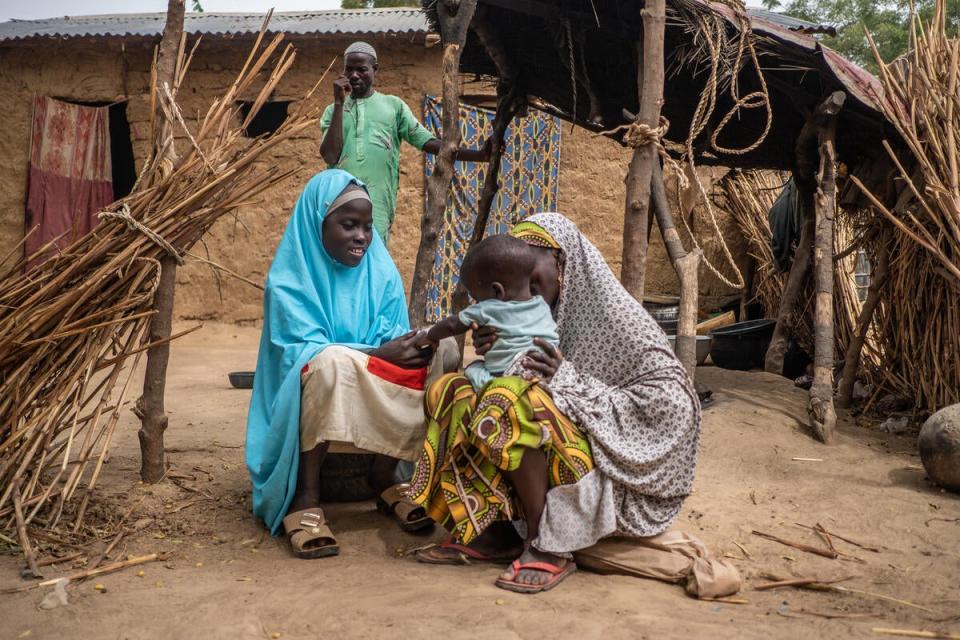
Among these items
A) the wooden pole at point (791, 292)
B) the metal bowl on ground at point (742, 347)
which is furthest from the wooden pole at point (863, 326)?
the metal bowl on ground at point (742, 347)

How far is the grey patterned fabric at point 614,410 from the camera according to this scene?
2.58m

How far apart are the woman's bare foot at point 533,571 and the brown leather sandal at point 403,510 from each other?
58 cm

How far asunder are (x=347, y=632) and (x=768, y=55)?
392 centimetres

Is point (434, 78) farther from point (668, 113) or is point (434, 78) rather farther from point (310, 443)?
point (310, 443)

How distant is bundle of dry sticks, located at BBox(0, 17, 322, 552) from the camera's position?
112 inches

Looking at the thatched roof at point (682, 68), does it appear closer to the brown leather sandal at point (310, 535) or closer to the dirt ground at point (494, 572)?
the dirt ground at point (494, 572)

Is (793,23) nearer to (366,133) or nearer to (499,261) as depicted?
(366,133)

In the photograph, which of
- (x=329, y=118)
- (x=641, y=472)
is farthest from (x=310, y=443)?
(x=329, y=118)

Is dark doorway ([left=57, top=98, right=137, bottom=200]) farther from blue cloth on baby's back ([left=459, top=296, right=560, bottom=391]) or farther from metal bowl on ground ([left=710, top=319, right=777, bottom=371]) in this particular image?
blue cloth on baby's back ([left=459, top=296, right=560, bottom=391])

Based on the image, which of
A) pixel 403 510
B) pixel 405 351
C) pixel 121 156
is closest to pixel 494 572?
pixel 403 510

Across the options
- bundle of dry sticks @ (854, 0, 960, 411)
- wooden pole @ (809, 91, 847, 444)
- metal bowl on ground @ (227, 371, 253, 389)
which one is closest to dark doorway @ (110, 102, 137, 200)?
metal bowl on ground @ (227, 371, 253, 389)

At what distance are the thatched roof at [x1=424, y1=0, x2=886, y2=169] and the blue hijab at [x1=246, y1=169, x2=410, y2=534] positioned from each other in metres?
2.16

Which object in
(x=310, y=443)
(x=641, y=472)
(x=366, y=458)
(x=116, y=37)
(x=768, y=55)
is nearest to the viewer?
(x=641, y=472)

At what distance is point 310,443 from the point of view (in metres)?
2.94
